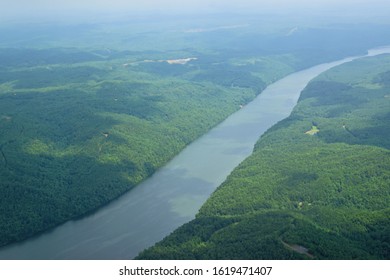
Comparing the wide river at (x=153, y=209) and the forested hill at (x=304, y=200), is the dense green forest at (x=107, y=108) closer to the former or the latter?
the wide river at (x=153, y=209)

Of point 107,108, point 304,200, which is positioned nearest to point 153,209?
point 304,200

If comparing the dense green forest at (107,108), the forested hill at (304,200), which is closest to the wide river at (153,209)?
the dense green forest at (107,108)

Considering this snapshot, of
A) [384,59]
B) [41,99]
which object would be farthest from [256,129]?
[384,59]

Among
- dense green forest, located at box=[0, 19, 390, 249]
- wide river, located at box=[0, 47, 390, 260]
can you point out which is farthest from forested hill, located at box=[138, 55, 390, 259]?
dense green forest, located at box=[0, 19, 390, 249]

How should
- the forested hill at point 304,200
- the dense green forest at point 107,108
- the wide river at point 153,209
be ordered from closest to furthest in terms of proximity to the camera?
the forested hill at point 304,200
the wide river at point 153,209
the dense green forest at point 107,108

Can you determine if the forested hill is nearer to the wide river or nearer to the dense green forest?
the wide river

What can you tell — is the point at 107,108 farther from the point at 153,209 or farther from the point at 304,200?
the point at 304,200

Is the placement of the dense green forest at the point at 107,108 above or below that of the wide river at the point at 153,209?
above
